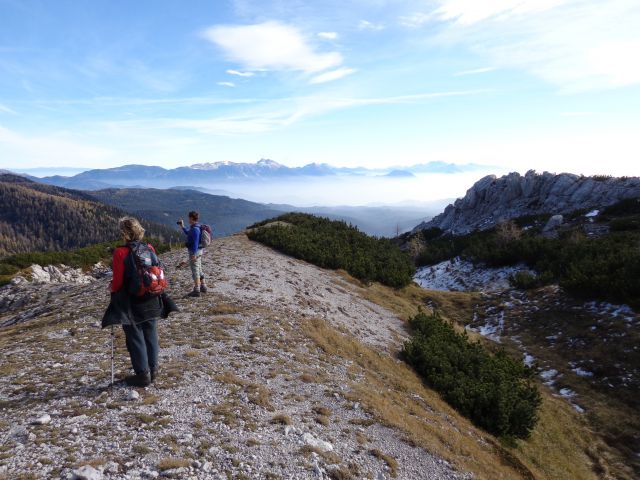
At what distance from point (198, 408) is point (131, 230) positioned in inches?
162

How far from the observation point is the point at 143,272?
8328 millimetres

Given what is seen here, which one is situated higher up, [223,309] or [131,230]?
[131,230]

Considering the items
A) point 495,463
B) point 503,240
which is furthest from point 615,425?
→ point 503,240

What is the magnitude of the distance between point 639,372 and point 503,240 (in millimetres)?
24996

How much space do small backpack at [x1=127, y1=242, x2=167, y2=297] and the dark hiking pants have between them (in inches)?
33.6

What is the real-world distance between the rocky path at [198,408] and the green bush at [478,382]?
2310mm

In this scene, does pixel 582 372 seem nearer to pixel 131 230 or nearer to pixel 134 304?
pixel 134 304

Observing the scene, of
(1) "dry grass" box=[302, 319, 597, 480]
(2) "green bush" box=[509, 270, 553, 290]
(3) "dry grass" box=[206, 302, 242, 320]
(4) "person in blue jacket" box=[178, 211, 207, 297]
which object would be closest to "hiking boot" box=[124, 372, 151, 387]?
(1) "dry grass" box=[302, 319, 597, 480]

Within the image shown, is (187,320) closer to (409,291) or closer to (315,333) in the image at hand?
(315,333)

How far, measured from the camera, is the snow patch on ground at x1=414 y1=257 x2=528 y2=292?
1438 inches

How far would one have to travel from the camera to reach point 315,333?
15227 millimetres

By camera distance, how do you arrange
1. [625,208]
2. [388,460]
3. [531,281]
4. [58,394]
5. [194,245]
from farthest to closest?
[625,208] < [531,281] < [194,245] < [58,394] < [388,460]

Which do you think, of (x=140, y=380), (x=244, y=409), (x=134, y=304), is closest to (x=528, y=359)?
(x=244, y=409)

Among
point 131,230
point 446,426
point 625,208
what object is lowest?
point 446,426
